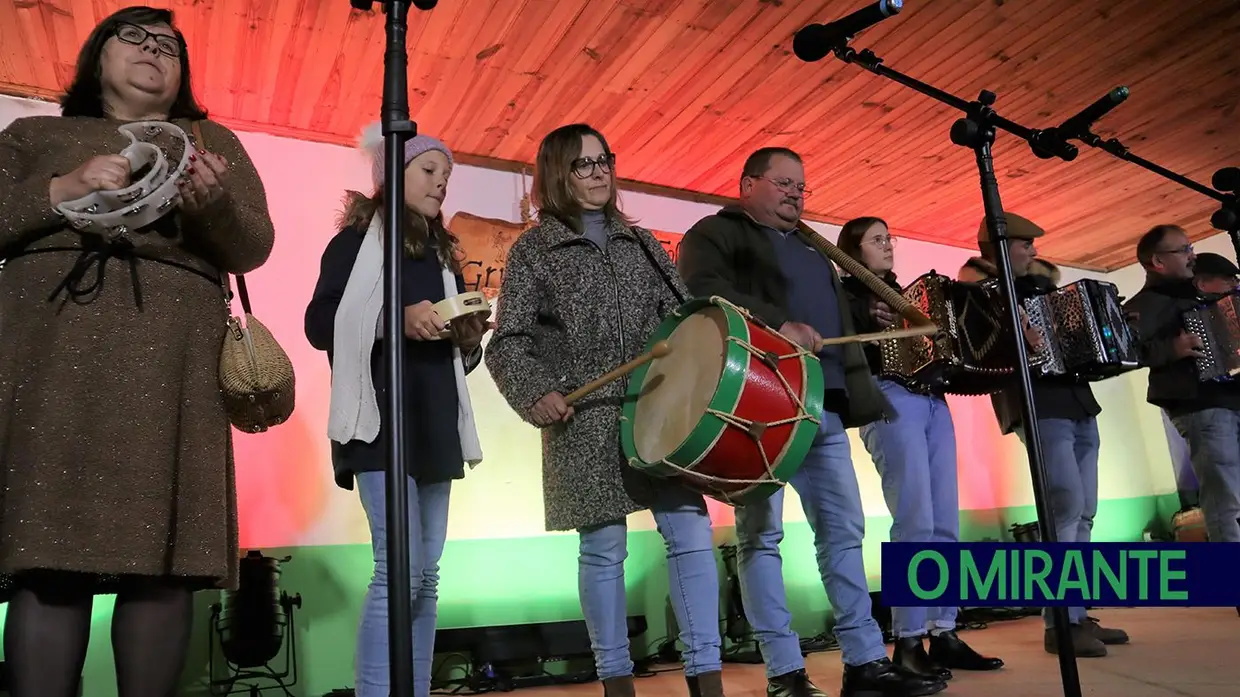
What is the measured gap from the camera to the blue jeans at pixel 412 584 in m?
1.85

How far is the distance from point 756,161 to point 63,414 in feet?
6.64

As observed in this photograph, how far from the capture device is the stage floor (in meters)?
2.56

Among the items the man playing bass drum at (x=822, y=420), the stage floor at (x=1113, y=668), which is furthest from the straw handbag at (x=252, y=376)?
the stage floor at (x=1113, y=668)

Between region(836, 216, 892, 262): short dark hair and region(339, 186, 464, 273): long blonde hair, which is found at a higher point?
region(836, 216, 892, 262): short dark hair

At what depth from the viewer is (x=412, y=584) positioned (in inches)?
73.9

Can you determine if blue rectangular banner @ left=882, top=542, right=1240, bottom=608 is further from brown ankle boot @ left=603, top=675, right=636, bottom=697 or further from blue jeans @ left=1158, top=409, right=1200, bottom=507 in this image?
blue jeans @ left=1158, top=409, right=1200, bottom=507

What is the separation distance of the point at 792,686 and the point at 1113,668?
1338 millimetres

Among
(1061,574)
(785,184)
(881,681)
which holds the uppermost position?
(785,184)

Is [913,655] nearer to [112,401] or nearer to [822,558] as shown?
[822,558]

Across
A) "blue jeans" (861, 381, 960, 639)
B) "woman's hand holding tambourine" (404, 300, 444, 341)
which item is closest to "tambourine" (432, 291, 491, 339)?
"woman's hand holding tambourine" (404, 300, 444, 341)

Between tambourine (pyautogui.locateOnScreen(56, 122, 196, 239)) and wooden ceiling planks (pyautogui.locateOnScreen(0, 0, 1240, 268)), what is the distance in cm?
235

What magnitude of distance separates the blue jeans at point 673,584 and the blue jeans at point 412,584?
340 mm

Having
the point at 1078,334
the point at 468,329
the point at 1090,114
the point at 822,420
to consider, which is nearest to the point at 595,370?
the point at 468,329

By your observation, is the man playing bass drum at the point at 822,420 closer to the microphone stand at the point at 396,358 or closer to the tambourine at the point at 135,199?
the microphone stand at the point at 396,358
